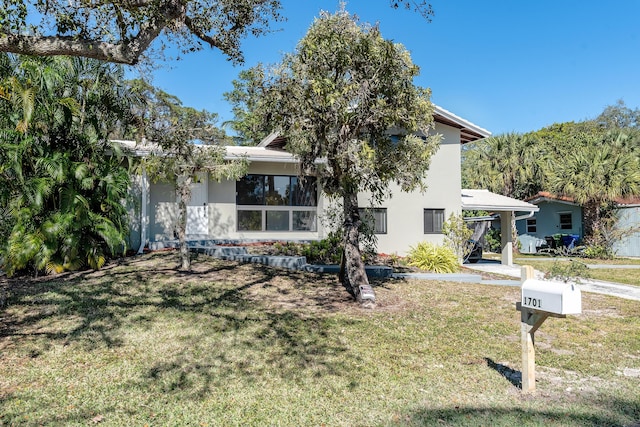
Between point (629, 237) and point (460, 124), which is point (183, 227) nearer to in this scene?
point (460, 124)

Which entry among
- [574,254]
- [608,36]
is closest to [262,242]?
[608,36]

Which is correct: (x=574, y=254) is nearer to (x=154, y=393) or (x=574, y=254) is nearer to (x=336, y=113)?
(x=336, y=113)

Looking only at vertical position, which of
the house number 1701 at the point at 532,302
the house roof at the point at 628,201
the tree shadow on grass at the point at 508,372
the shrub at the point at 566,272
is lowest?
the tree shadow on grass at the point at 508,372

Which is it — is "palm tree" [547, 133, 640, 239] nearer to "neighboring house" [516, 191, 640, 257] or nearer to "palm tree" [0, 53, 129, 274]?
"neighboring house" [516, 191, 640, 257]

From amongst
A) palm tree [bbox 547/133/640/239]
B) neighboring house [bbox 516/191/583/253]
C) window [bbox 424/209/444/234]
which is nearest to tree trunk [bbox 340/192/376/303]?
window [bbox 424/209/444/234]

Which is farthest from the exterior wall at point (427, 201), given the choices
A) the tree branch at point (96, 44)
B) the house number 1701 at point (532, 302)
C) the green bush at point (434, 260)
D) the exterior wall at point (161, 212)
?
the house number 1701 at point (532, 302)

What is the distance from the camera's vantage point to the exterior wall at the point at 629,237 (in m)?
21.7

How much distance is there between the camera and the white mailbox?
3719 mm

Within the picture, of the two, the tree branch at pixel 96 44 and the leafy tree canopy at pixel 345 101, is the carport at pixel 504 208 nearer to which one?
the leafy tree canopy at pixel 345 101

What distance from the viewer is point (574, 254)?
837 inches

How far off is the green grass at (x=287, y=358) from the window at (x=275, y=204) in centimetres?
593

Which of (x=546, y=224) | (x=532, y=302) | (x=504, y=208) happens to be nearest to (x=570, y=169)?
(x=546, y=224)

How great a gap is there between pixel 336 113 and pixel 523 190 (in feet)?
79.4

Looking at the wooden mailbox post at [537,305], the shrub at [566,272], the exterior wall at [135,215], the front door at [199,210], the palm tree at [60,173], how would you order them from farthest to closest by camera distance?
the front door at [199,210] < the exterior wall at [135,215] < the shrub at [566,272] < the palm tree at [60,173] < the wooden mailbox post at [537,305]
